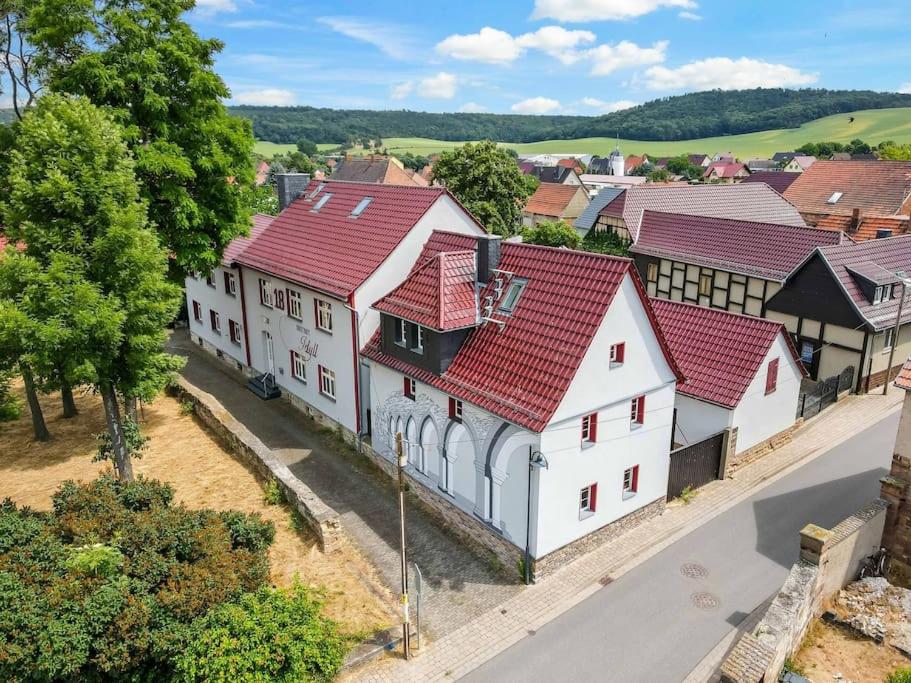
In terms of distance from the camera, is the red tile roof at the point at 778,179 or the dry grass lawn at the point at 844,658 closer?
the dry grass lawn at the point at 844,658

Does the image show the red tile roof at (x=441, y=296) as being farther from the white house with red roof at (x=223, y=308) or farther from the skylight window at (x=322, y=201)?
the white house with red roof at (x=223, y=308)

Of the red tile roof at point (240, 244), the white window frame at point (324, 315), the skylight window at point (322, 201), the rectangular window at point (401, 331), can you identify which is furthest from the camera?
the red tile roof at point (240, 244)

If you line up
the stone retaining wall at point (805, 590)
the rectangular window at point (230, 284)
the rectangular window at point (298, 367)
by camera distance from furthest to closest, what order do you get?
the rectangular window at point (230, 284) < the rectangular window at point (298, 367) < the stone retaining wall at point (805, 590)

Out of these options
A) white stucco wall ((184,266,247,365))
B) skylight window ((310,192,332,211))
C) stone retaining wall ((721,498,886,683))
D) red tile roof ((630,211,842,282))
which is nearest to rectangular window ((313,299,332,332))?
skylight window ((310,192,332,211))

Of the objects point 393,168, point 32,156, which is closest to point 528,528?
point 32,156

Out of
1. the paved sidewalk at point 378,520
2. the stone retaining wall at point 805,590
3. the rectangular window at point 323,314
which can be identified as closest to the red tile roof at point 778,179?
the rectangular window at point 323,314

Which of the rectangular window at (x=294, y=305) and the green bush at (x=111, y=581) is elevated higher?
the rectangular window at (x=294, y=305)

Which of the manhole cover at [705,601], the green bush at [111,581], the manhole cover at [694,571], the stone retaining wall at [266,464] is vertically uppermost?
the green bush at [111,581]

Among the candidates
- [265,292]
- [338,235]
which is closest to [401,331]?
[338,235]

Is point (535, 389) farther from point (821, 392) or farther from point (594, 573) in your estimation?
point (821, 392)
